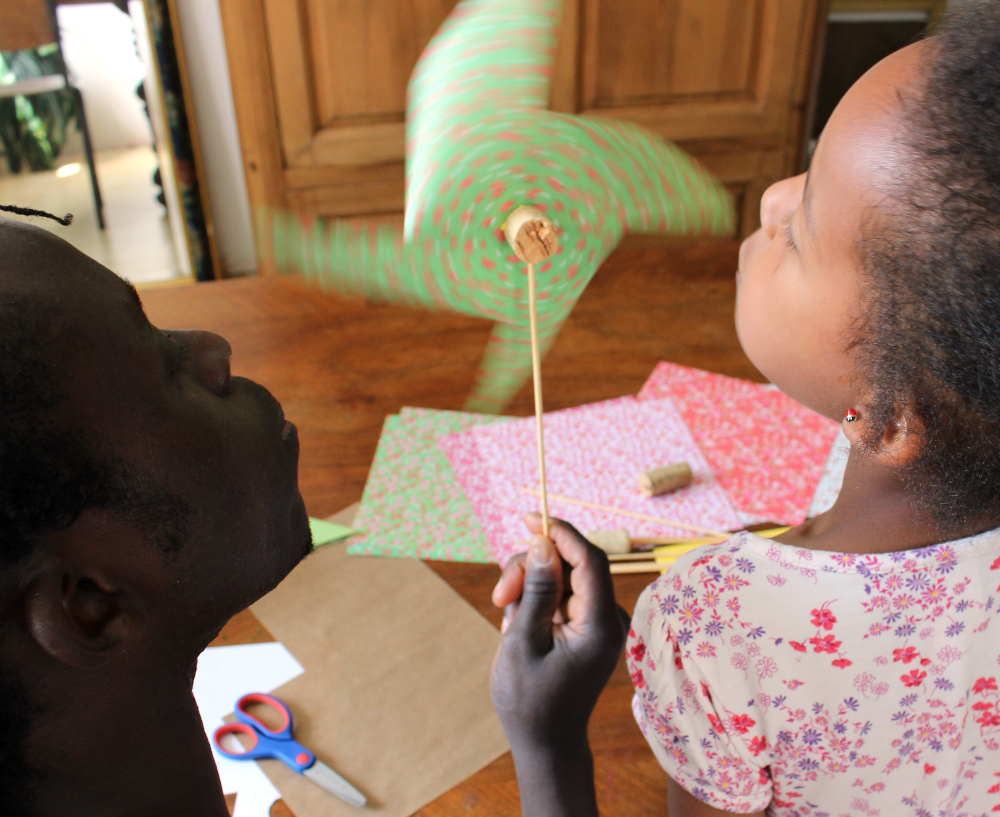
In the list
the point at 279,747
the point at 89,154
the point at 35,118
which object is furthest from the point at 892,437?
the point at 35,118

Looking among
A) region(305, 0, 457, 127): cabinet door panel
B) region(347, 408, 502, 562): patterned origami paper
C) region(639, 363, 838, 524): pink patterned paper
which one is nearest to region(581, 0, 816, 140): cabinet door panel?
region(305, 0, 457, 127): cabinet door panel

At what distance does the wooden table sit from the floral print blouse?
0.44m

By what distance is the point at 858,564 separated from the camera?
0.62 metres

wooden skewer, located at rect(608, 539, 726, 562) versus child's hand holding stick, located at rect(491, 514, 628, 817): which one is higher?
child's hand holding stick, located at rect(491, 514, 628, 817)

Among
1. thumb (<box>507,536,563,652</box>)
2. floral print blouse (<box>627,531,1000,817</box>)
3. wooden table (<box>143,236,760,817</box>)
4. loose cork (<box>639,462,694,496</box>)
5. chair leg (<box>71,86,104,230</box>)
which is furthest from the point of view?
chair leg (<box>71,86,104,230</box>)

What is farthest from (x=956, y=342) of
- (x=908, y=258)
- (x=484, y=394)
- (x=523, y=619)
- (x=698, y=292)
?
(x=698, y=292)

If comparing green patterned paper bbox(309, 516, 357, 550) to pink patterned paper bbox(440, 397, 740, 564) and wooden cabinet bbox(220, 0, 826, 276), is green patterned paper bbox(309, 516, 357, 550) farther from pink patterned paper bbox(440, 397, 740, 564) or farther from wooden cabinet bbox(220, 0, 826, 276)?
wooden cabinet bbox(220, 0, 826, 276)

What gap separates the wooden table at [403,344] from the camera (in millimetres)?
1099

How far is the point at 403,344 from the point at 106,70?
3.30 m

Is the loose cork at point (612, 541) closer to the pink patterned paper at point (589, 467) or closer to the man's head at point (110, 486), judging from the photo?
the pink patterned paper at point (589, 467)

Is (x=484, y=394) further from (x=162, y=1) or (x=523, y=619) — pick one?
(x=162, y=1)

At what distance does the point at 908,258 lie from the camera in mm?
518

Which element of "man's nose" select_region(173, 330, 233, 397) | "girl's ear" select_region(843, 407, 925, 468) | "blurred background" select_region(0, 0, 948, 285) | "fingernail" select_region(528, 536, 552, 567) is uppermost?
"man's nose" select_region(173, 330, 233, 397)

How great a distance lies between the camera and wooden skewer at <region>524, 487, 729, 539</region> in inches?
37.4
